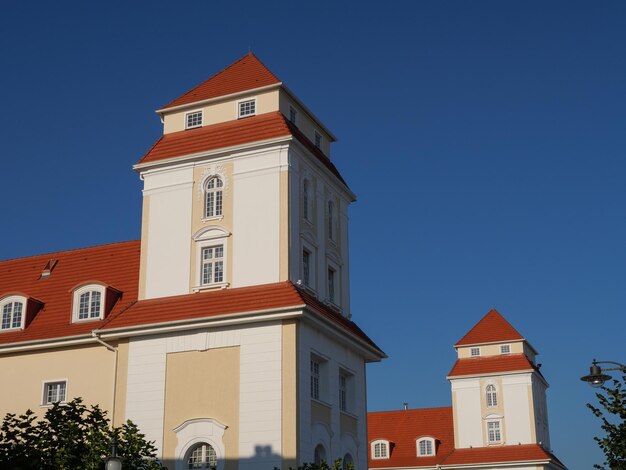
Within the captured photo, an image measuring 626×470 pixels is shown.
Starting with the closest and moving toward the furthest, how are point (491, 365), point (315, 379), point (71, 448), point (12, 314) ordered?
point (71, 448)
point (315, 379)
point (12, 314)
point (491, 365)

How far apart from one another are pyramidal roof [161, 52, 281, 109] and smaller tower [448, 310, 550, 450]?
115ft

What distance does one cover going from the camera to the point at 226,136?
36.2 metres

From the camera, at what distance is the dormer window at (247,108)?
121ft

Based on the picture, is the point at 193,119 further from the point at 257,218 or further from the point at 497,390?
the point at 497,390

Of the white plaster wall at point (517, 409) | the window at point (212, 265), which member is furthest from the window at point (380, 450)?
the window at point (212, 265)

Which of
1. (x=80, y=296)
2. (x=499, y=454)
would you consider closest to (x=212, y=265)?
(x=80, y=296)

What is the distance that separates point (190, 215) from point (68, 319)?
6.47 m

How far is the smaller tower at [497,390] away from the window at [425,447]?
5.47 meters

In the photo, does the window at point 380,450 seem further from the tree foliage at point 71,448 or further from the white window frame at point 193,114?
the tree foliage at point 71,448

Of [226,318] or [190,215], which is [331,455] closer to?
[226,318]

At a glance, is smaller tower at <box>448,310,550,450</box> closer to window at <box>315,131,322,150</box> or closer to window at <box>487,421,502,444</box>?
window at <box>487,421,502,444</box>

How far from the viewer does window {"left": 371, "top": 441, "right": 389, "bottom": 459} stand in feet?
245

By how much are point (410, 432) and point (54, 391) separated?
43.6 m

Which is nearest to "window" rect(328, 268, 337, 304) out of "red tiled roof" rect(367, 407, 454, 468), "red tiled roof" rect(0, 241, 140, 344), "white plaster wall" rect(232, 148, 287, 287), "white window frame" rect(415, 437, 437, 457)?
"white plaster wall" rect(232, 148, 287, 287)
